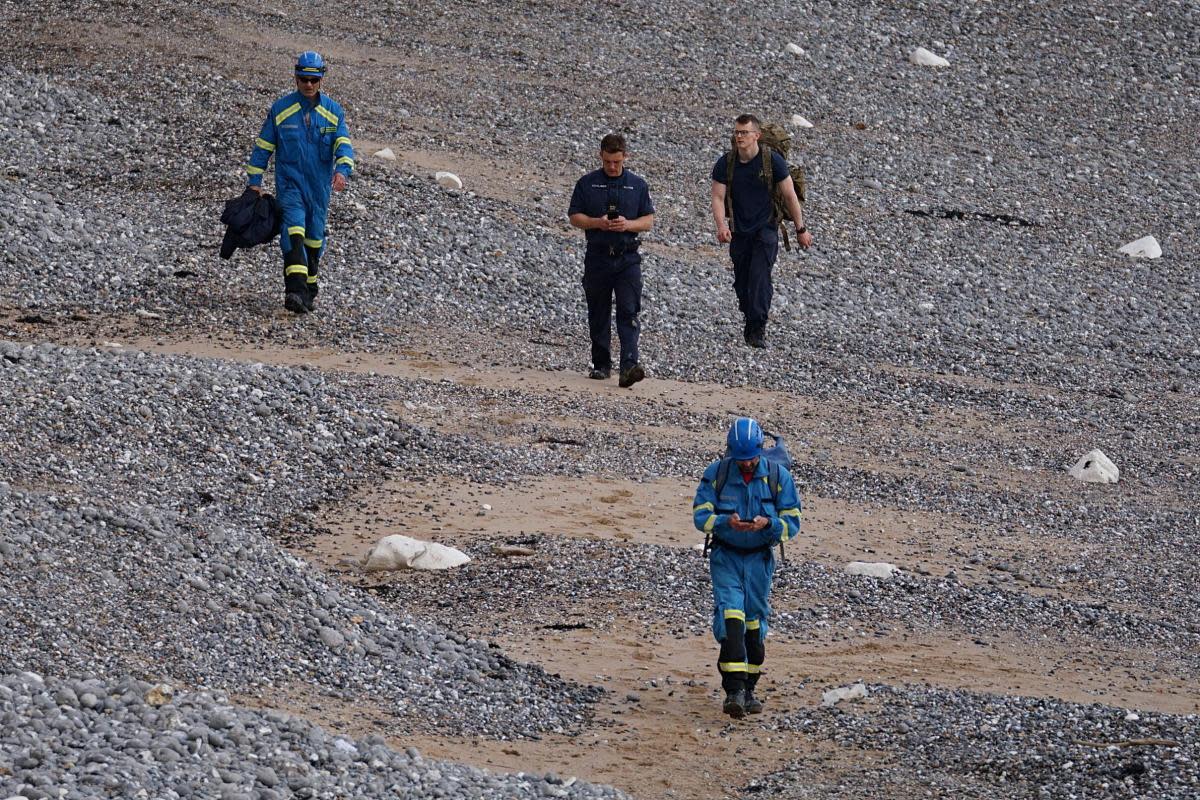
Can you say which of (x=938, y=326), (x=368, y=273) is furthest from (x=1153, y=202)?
(x=368, y=273)

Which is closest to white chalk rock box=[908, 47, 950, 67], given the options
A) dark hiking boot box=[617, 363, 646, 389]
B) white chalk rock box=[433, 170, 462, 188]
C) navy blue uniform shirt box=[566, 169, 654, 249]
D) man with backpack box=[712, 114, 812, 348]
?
white chalk rock box=[433, 170, 462, 188]

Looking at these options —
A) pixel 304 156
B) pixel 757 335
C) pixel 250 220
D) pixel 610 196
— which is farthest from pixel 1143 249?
pixel 250 220

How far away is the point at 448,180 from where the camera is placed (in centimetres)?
1923

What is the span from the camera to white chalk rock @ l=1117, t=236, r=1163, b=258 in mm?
22141

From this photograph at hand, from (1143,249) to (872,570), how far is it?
12746mm

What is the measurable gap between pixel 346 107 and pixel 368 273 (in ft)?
19.3

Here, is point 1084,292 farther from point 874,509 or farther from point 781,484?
point 781,484

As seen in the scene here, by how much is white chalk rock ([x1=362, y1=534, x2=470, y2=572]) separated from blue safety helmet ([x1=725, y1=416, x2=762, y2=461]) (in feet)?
8.62

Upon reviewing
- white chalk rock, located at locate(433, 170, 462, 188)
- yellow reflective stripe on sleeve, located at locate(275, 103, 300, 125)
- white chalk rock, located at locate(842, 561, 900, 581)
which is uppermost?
yellow reflective stripe on sleeve, located at locate(275, 103, 300, 125)

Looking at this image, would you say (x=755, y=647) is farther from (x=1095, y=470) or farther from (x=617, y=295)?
(x=1095, y=470)

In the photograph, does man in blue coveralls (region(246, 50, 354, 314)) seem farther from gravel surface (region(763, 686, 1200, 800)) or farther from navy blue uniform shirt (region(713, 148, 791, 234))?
gravel surface (region(763, 686, 1200, 800))

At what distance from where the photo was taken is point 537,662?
30.5ft

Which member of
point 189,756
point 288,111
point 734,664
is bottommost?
point 734,664

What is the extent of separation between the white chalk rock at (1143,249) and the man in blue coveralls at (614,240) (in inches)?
399
